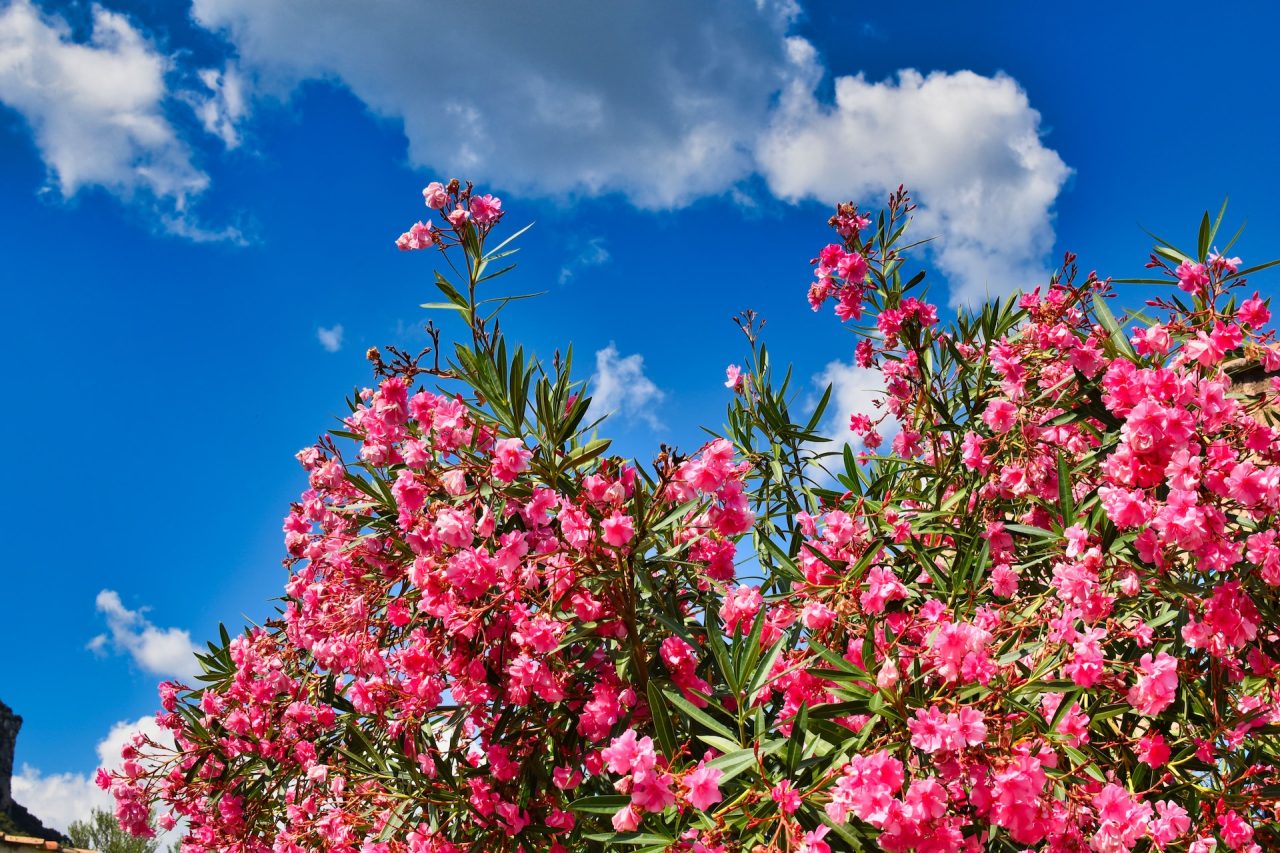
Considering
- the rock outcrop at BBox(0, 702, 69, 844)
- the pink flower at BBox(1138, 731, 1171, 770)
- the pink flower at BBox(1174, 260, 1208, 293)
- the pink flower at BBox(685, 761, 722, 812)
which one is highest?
the rock outcrop at BBox(0, 702, 69, 844)


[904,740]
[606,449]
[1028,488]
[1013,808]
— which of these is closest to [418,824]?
[606,449]

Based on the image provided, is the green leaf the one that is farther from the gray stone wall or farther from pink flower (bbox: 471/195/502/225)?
the gray stone wall

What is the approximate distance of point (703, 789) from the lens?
1890 millimetres

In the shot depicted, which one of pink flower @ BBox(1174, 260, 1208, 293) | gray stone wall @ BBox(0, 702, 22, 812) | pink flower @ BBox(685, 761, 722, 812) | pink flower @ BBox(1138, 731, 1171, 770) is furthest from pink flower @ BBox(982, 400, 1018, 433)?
gray stone wall @ BBox(0, 702, 22, 812)

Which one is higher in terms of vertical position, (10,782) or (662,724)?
(10,782)

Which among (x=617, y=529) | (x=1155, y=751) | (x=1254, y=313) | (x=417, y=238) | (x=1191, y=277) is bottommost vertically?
(x=1155, y=751)

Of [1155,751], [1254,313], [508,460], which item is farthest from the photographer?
[1254,313]

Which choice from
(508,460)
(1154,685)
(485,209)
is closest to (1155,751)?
(1154,685)

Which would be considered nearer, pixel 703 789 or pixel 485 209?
pixel 703 789

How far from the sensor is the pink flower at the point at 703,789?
74.4 inches

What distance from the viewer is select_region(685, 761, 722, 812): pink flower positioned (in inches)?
74.4

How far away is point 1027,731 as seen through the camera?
2.07m

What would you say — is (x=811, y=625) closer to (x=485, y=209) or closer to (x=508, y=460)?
(x=508, y=460)

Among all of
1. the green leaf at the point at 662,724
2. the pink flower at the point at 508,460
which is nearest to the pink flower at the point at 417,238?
the pink flower at the point at 508,460
